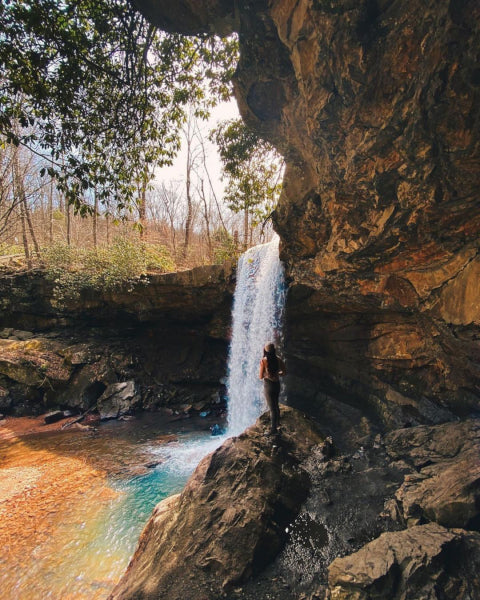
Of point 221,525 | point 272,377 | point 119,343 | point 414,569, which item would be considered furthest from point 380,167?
point 119,343

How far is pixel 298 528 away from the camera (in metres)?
4.15

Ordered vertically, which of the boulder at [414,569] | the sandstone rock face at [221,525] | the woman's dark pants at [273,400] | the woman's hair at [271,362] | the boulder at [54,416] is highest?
the woman's hair at [271,362]

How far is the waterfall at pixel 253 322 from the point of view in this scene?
980cm

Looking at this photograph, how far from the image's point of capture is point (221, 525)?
388 cm

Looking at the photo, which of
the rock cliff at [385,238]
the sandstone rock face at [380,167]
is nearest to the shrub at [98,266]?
the sandstone rock face at [380,167]

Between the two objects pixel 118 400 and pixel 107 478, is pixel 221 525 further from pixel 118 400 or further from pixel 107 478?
pixel 118 400


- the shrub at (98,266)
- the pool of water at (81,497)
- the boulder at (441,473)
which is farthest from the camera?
the shrub at (98,266)

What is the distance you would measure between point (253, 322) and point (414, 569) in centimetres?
802

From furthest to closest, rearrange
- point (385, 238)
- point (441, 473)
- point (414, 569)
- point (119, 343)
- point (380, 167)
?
point (119, 343)
point (385, 238)
point (380, 167)
point (441, 473)
point (414, 569)

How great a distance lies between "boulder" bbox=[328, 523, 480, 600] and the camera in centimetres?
269

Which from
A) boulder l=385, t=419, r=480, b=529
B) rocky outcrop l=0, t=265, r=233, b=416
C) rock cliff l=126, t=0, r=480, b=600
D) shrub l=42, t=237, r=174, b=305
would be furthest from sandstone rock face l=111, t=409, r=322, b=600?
shrub l=42, t=237, r=174, b=305

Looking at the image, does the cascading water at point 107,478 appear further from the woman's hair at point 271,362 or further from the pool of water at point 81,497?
the woman's hair at point 271,362

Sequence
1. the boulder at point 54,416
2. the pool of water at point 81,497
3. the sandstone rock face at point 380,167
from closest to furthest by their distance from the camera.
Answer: the sandstone rock face at point 380,167 < the pool of water at point 81,497 < the boulder at point 54,416

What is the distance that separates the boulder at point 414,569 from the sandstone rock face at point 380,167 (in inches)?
123
